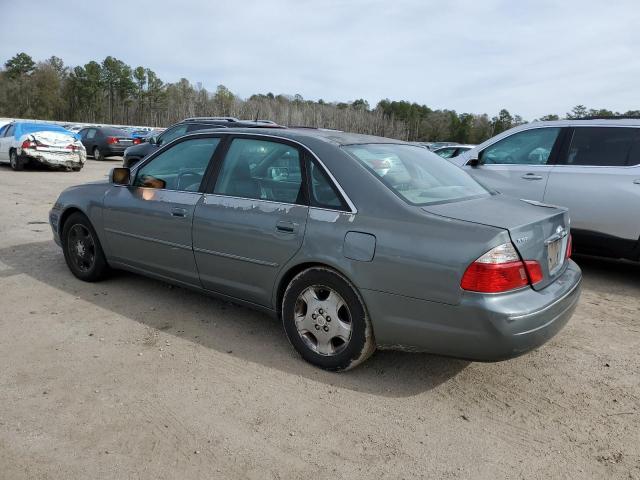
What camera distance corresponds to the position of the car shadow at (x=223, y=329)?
10.8 feet

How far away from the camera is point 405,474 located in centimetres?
237

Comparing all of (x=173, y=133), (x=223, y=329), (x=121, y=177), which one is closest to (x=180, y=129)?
(x=173, y=133)

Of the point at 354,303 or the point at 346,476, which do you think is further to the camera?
the point at 354,303

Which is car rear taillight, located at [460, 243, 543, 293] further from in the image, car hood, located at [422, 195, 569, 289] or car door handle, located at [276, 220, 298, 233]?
car door handle, located at [276, 220, 298, 233]

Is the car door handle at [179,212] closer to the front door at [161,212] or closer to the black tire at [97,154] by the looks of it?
the front door at [161,212]

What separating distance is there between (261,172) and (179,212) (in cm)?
79

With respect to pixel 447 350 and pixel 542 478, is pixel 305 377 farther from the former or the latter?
pixel 542 478

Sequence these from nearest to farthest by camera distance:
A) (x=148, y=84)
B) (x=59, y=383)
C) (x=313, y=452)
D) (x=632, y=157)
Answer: (x=313, y=452), (x=59, y=383), (x=632, y=157), (x=148, y=84)

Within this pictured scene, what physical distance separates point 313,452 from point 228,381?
2.87ft

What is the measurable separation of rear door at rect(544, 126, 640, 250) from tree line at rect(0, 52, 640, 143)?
267 feet

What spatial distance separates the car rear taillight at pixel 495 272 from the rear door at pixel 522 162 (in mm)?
3254

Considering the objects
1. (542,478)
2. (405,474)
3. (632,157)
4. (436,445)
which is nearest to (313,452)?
(405,474)

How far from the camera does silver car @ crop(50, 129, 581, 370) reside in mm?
2797

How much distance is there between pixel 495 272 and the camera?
2.73m
